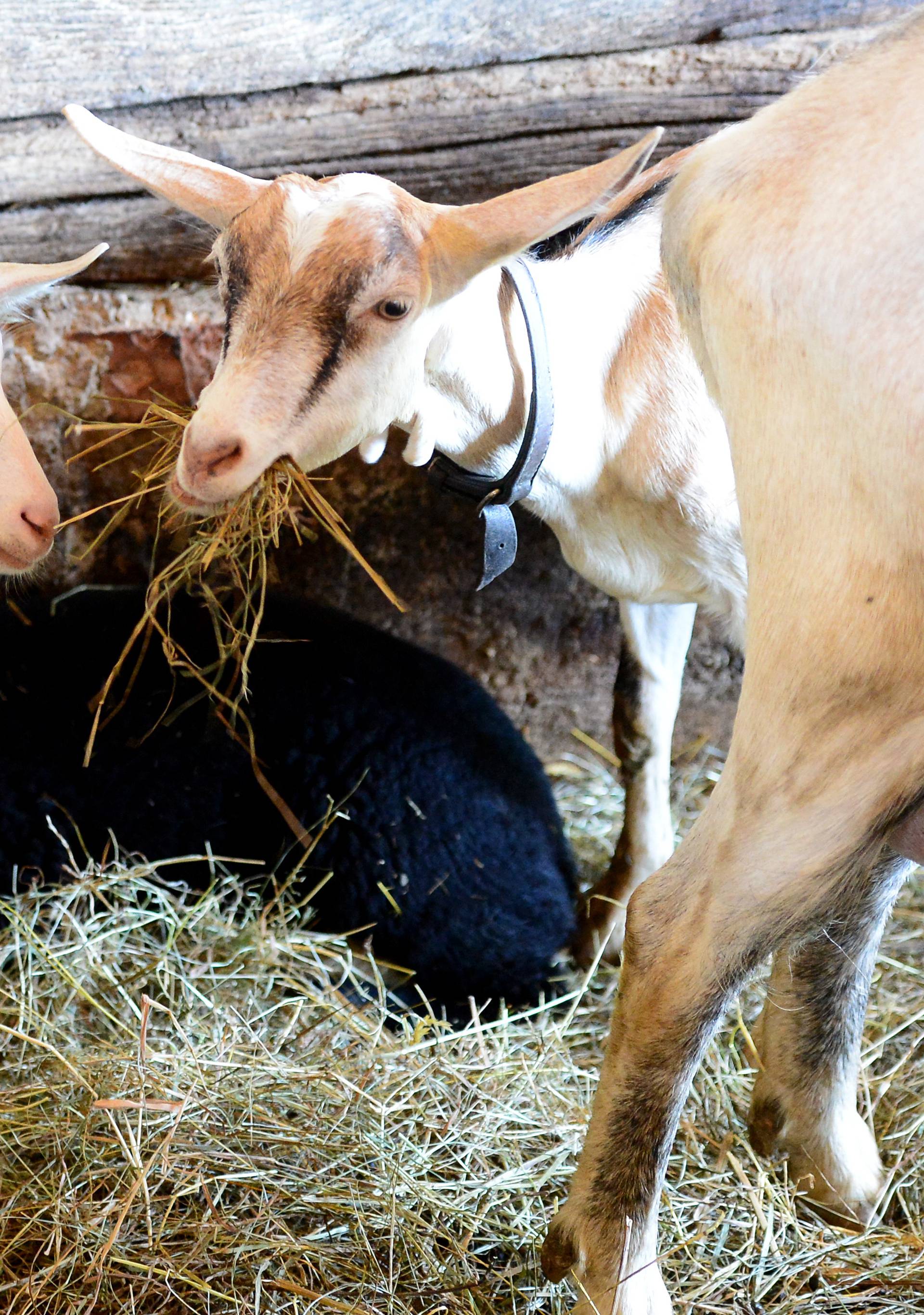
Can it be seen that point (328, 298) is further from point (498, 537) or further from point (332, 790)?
point (332, 790)

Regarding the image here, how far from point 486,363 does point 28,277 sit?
3.03ft

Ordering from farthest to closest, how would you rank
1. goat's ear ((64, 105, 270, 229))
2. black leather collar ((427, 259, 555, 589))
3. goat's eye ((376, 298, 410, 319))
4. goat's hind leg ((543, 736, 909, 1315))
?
black leather collar ((427, 259, 555, 589))
goat's ear ((64, 105, 270, 229))
goat's eye ((376, 298, 410, 319))
goat's hind leg ((543, 736, 909, 1315))

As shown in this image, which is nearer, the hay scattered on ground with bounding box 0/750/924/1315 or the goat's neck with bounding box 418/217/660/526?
the hay scattered on ground with bounding box 0/750/924/1315

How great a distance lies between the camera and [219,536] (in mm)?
1666

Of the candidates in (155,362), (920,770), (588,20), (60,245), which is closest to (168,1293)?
(920,770)

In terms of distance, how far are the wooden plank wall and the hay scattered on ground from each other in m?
1.68

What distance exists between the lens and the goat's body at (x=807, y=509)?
3.47 ft

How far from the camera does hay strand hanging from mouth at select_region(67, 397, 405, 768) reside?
1662mm

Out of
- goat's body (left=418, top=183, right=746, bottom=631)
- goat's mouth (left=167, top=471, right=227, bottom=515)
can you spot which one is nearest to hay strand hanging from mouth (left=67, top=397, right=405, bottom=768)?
goat's mouth (left=167, top=471, right=227, bottom=515)

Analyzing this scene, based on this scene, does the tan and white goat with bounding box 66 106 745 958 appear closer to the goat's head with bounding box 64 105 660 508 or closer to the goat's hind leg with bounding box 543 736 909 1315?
the goat's head with bounding box 64 105 660 508

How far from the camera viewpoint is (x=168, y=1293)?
1.64 m

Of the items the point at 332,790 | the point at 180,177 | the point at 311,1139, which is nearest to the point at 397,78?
the point at 180,177

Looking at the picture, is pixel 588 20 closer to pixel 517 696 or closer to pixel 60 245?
pixel 60 245

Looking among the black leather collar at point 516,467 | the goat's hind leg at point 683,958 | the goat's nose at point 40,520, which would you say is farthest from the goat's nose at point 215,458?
the goat's hind leg at point 683,958
